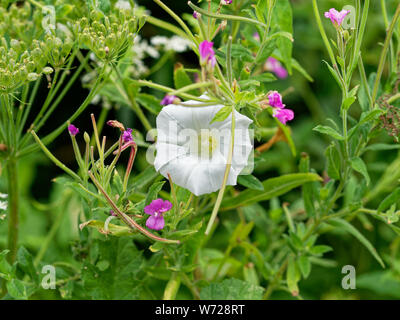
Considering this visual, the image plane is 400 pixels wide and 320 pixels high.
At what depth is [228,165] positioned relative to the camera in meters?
0.54

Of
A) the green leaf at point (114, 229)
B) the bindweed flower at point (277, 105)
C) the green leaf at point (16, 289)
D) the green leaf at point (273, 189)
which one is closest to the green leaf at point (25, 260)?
the green leaf at point (16, 289)

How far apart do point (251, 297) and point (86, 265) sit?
8.9 inches

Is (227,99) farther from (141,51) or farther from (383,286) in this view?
(383,286)

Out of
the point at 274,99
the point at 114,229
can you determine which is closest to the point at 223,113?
the point at 274,99

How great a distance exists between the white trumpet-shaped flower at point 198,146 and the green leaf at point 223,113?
0.4 inches

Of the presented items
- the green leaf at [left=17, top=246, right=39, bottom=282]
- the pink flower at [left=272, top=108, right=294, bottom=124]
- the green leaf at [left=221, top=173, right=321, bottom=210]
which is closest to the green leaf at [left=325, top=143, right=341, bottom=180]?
the green leaf at [left=221, top=173, right=321, bottom=210]

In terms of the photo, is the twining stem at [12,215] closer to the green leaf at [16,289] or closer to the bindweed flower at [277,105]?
the green leaf at [16,289]

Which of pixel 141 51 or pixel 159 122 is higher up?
pixel 141 51

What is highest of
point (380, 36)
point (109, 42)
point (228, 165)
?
point (380, 36)

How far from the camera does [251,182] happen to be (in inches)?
26.4

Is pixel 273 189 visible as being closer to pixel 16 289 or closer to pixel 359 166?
pixel 359 166

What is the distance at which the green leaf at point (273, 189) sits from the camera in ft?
2.35

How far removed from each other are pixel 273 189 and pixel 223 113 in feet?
0.73
